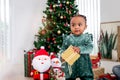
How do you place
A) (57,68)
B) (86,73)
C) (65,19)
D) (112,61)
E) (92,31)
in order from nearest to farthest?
(86,73), (57,68), (65,19), (112,61), (92,31)

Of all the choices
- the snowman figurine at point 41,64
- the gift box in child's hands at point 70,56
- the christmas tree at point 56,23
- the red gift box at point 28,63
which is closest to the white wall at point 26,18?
the red gift box at point 28,63

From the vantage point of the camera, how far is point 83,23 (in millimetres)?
2129

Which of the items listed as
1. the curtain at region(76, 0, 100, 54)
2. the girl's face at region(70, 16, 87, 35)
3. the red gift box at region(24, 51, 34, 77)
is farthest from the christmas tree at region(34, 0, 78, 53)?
the girl's face at region(70, 16, 87, 35)

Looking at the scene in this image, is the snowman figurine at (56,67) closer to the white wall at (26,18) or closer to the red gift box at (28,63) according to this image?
the red gift box at (28,63)

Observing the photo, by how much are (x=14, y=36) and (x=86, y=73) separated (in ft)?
8.20

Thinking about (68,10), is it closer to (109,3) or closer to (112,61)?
(109,3)

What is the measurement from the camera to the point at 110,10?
13.7 feet

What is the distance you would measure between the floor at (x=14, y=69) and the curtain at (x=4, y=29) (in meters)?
0.21

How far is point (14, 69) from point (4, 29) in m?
0.86

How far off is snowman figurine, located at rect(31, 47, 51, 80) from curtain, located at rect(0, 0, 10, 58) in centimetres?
97

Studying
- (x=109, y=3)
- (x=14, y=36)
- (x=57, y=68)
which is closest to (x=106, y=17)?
(x=109, y=3)

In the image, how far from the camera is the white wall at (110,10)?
4.06 metres

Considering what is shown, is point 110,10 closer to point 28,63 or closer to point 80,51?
point 28,63

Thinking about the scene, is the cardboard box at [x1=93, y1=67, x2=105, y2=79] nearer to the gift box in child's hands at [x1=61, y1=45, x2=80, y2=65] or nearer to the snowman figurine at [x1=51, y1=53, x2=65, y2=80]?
the snowman figurine at [x1=51, y1=53, x2=65, y2=80]
